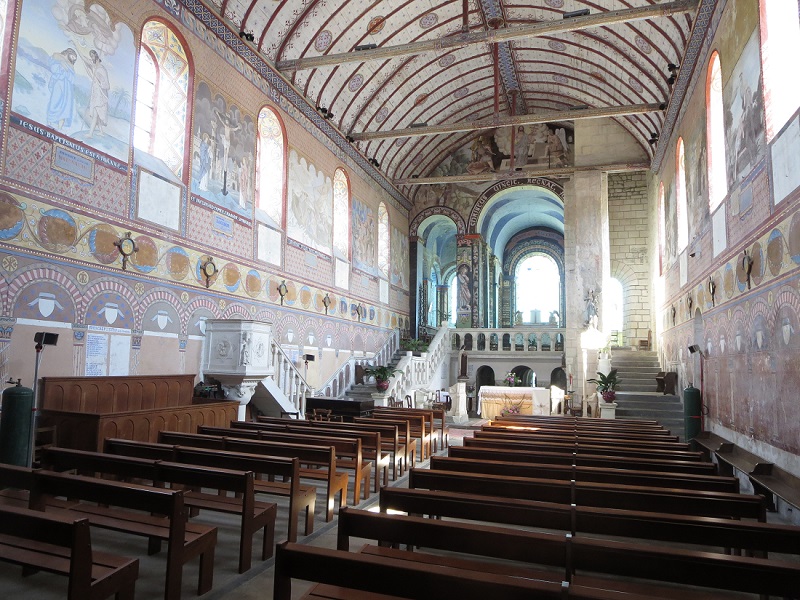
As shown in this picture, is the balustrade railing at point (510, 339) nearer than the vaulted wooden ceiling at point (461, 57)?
No

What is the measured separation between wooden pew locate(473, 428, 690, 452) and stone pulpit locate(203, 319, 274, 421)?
187 inches

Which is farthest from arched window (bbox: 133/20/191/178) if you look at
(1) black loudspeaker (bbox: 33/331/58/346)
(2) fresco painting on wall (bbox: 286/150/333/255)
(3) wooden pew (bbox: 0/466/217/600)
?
(3) wooden pew (bbox: 0/466/217/600)

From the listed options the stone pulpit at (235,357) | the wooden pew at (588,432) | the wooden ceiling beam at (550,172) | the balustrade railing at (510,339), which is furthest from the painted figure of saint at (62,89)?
the balustrade railing at (510,339)

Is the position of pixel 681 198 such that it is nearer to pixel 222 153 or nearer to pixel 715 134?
pixel 715 134

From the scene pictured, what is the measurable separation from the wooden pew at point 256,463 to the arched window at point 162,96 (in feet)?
20.5

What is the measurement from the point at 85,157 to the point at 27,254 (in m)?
1.83

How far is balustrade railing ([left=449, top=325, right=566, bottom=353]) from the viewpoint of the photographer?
68.7ft

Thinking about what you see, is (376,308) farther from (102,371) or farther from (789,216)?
(789,216)

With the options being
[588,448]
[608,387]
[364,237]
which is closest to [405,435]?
[588,448]

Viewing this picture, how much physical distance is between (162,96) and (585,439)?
9.23 metres

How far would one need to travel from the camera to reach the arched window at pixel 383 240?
67.6 feet

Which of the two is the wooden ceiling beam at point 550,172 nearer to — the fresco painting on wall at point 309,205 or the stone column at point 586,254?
the stone column at point 586,254

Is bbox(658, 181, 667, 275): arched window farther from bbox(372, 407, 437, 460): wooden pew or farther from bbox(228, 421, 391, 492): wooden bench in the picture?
bbox(228, 421, 391, 492): wooden bench

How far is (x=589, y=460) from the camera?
5.54 meters
